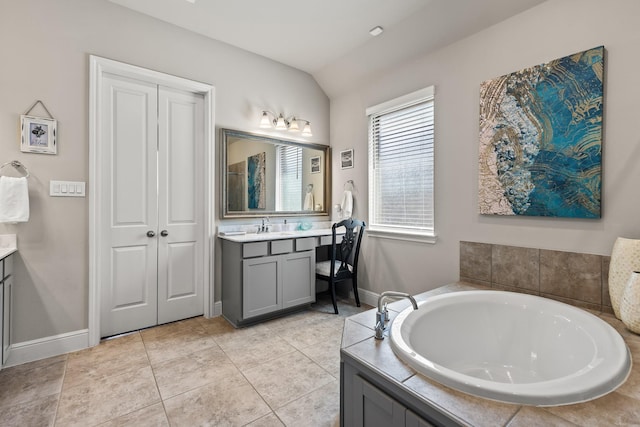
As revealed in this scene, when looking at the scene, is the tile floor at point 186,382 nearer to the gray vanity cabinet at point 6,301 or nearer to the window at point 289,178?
the gray vanity cabinet at point 6,301

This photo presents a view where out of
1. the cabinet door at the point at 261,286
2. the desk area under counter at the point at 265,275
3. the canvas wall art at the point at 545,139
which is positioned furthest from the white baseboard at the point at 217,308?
the canvas wall art at the point at 545,139

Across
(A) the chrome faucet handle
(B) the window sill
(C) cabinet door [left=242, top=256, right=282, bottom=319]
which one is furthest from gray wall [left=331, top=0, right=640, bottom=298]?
(A) the chrome faucet handle

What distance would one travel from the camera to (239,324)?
271 centimetres

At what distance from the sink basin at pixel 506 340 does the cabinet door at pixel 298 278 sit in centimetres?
148

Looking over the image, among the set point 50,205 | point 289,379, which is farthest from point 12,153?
point 289,379

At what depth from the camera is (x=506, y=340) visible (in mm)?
1779

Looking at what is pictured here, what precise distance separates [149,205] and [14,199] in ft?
2.84

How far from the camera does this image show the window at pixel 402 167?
9.20 feet

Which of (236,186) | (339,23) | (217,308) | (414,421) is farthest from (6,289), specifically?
(339,23)

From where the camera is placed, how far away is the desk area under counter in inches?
105

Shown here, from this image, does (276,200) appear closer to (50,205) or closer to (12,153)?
(50,205)

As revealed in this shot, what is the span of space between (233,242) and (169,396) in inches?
50.6

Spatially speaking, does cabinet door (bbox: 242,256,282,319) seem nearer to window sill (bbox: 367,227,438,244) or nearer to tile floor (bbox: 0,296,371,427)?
tile floor (bbox: 0,296,371,427)

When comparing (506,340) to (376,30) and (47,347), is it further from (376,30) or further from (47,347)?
(47,347)
